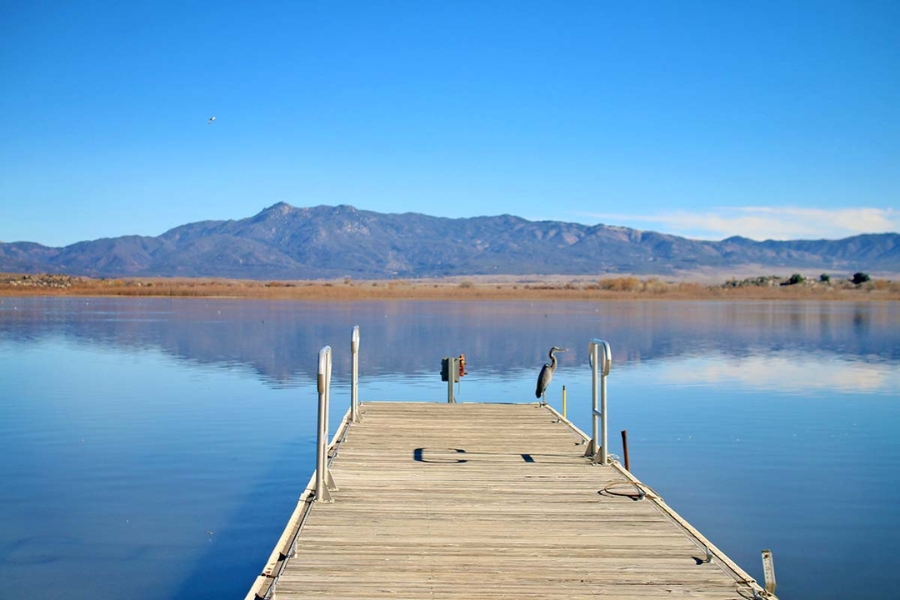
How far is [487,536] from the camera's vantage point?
7.60 m

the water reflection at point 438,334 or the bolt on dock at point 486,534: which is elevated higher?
the bolt on dock at point 486,534

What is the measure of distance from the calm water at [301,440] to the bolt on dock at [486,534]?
1.40 m

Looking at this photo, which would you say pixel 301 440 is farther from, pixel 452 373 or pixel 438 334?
pixel 438 334

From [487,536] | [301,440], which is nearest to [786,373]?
[301,440]

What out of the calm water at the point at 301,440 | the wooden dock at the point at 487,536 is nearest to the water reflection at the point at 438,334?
the calm water at the point at 301,440

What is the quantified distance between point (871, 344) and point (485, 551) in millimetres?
33263

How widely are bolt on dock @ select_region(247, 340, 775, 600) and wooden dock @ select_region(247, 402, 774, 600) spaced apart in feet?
0.05

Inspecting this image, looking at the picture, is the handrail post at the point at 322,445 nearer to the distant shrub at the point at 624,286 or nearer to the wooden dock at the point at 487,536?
the wooden dock at the point at 487,536

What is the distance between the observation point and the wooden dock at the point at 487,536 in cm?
648

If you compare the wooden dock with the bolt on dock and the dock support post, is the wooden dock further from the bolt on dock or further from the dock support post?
the dock support post

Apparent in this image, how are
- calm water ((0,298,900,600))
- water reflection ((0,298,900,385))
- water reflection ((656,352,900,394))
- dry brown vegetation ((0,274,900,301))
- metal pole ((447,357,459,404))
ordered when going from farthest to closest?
1. dry brown vegetation ((0,274,900,301))
2. water reflection ((0,298,900,385))
3. water reflection ((656,352,900,394))
4. metal pole ((447,357,459,404))
5. calm water ((0,298,900,600))

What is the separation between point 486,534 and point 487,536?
6cm

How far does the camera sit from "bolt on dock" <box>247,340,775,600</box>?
649 centimetres

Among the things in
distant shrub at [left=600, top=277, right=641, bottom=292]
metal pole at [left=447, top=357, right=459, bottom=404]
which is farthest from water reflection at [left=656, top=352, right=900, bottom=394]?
distant shrub at [left=600, top=277, right=641, bottom=292]
